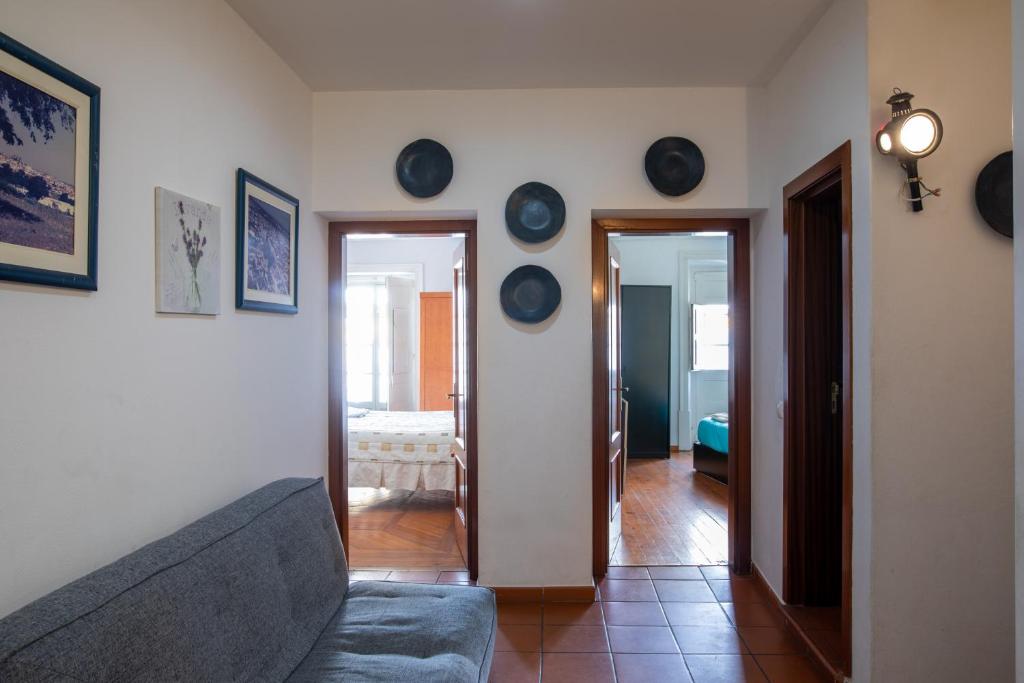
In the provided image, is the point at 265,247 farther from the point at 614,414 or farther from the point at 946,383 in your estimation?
the point at 946,383

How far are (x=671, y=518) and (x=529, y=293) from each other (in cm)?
224

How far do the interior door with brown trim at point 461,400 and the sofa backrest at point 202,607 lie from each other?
123 cm

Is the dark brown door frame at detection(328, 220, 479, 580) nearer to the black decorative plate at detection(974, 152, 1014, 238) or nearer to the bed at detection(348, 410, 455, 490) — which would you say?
the bed at detection(348, 410, 455, 490)

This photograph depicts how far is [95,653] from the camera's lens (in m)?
1.03

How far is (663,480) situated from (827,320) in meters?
2.88

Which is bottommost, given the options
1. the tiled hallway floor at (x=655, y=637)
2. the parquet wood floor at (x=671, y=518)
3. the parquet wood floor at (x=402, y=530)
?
the tiled hallway floor at (x=655, y=637)

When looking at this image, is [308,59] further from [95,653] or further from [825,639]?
[825,639]

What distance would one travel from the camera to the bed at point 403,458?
4117mm

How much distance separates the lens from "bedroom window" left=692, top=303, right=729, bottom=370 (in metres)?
6.14

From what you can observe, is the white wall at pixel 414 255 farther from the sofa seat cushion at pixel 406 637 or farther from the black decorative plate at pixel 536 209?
the sofa seat cushion at pixel 406 637

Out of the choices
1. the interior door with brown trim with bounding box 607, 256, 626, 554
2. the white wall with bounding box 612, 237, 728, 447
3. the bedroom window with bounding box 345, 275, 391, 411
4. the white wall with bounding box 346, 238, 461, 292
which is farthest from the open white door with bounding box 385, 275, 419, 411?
the interior door with brown trim with bounding box 607, 256, 626, 554

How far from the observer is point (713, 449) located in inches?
196

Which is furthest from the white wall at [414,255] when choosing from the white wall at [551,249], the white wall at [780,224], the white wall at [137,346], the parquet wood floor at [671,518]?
the white wall at [780,224]

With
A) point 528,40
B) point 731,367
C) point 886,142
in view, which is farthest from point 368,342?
point 886,142
